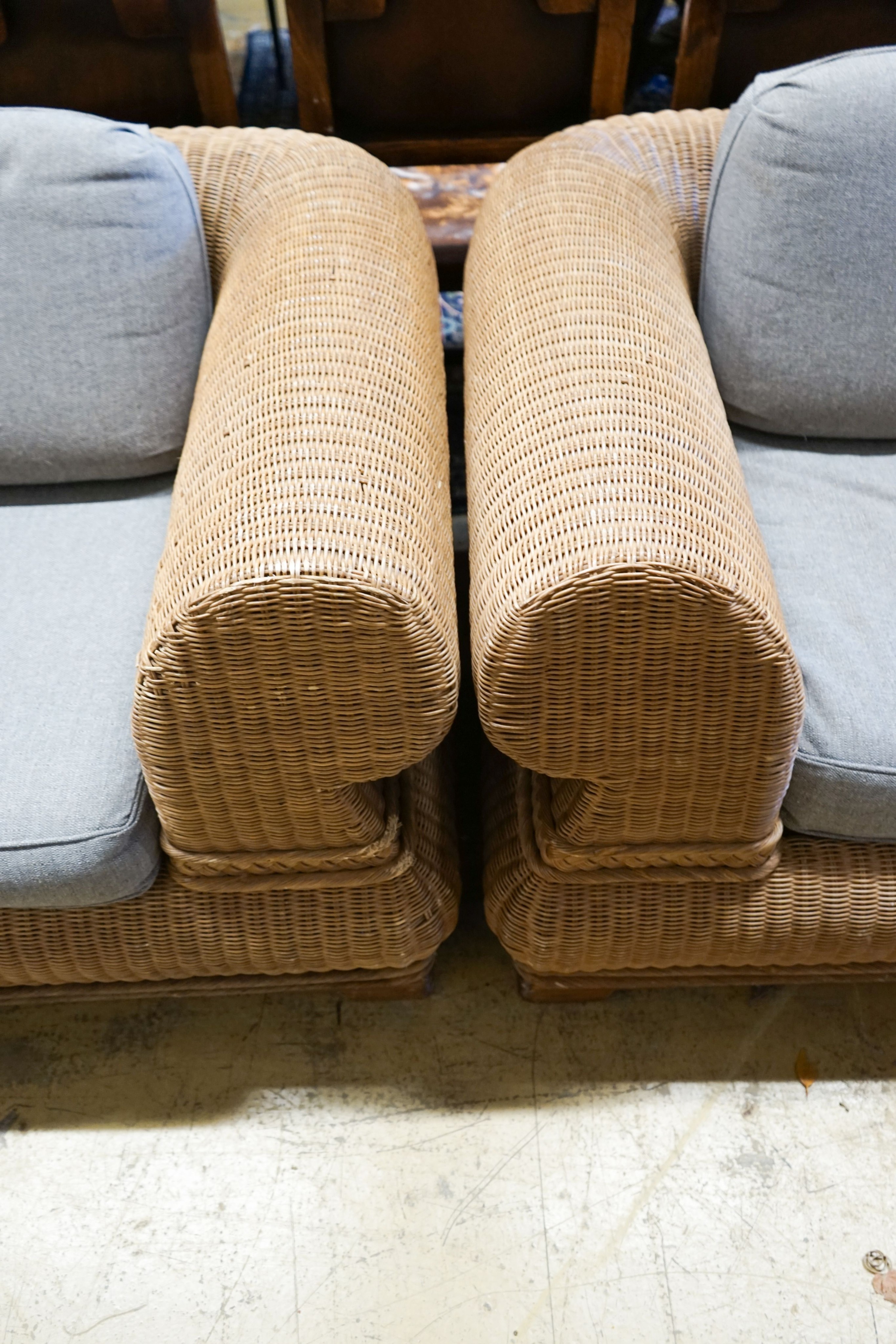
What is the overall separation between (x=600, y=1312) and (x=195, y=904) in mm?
531

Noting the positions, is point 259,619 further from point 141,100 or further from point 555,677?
point 141,100

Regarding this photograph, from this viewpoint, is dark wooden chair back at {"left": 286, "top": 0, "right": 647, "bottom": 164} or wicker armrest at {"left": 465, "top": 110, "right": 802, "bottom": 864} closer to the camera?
wicker armrest at {"left": 465, "top": 110, "right": 802, "bottom": 864}

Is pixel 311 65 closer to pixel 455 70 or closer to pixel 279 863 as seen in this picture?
pixel 455 70

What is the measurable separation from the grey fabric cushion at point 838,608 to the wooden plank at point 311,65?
2.21 feet

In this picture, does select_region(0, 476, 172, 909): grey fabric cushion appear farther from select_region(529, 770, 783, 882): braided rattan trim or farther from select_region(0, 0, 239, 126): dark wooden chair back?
select_region(0, 0, 239, 126): dark wooden chair back

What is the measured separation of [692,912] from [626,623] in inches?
14.5

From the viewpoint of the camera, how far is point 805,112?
102 centimetres

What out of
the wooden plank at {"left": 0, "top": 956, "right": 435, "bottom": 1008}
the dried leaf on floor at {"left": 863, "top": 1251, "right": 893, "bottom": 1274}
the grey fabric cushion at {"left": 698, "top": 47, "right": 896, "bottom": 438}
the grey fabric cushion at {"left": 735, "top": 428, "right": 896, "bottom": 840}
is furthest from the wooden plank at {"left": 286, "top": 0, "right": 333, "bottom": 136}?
the dried leaf on floor at {"left": 863, "top": 1251, "right": 893, "bottom": 1274}

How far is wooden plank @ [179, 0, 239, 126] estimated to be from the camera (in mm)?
1219

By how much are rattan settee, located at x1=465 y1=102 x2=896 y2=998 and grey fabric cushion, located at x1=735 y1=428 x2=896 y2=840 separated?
5 centimetres

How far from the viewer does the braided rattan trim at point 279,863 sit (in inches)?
35.8

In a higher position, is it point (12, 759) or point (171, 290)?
point (171, 290)

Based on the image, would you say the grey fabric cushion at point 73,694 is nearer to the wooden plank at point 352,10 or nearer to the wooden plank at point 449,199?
the wooden plank at point 449,199

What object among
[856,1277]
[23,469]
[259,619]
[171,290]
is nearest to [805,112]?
[171,290]
